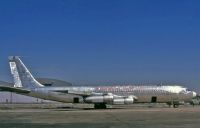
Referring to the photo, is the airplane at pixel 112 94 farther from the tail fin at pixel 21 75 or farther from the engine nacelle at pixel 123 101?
the tail fin at pixel 21 75

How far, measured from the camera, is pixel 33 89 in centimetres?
8050

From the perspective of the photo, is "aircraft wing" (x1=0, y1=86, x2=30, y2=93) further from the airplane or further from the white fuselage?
the white fuselage

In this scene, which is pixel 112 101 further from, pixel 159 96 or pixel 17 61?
pixel 17 61

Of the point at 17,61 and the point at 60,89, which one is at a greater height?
the point at 17,61

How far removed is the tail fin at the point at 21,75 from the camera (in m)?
82.6

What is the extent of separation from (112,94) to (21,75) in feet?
60.9

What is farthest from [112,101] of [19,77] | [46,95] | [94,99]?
[19,77]

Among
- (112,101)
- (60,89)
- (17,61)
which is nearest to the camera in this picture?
(112,101)

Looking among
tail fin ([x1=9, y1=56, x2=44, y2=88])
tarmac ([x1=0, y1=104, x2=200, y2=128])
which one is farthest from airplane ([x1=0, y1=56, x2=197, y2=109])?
tarmac ([x1=0, y1=104, x2=200, y2=128])

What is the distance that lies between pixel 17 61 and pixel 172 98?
2943cm

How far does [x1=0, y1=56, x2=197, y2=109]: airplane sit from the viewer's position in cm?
7450

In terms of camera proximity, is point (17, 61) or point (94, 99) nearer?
point (94, 99)

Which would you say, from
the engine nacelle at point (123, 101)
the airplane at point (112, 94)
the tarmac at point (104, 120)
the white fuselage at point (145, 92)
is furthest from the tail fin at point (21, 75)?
the tarmac at point (104, 120)

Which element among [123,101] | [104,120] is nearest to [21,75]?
[123,101]
